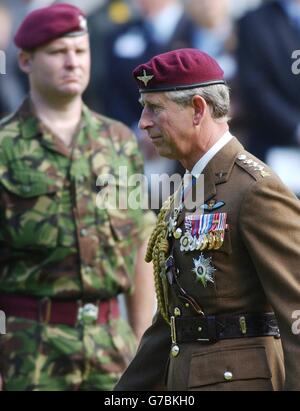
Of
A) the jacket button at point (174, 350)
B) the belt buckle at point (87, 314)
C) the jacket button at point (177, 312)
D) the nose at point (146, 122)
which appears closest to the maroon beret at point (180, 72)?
the nose at point (146, 122)

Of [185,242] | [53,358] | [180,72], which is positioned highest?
[180,72]

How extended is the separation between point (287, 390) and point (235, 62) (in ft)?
21.2

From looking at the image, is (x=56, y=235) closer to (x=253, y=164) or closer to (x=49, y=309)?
(x=49, y=309)

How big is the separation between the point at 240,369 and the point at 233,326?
6.7 inches

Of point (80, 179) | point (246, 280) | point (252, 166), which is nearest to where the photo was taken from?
point (246, 280)

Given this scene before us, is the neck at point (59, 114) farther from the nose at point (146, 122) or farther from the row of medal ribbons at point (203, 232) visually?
the row of medal ribbons at point (203, 232)

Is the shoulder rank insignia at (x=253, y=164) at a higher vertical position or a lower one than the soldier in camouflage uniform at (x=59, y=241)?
higher

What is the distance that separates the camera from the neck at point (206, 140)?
18.6ft

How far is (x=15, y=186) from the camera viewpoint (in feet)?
24.6

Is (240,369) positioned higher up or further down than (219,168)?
further down

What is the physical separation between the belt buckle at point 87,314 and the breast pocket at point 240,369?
6.81ft

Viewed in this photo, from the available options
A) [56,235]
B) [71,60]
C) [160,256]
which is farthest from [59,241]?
[160,256]

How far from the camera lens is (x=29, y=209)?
7480mm

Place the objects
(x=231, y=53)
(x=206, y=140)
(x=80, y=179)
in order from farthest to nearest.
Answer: (x=231, y=53), (x=80, y=179), (x=206, y=140)
